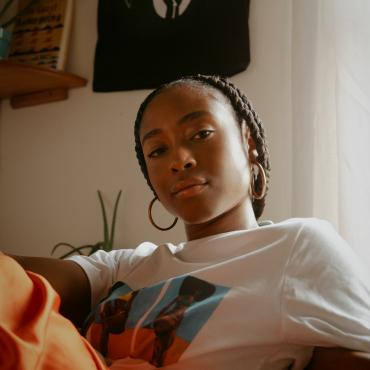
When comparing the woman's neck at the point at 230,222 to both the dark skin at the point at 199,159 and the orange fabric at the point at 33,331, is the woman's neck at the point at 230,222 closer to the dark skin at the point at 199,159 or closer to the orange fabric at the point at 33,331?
the dark skin at the point at 199,159

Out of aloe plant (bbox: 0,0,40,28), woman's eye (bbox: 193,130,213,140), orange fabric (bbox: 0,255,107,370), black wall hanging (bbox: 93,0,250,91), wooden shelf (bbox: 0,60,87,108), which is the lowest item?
orange fabric (bbox: 0,255,107,370)

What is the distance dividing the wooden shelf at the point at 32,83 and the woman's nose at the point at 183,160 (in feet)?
3.23

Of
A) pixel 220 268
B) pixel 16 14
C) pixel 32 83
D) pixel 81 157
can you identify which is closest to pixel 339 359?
pixel 220 268

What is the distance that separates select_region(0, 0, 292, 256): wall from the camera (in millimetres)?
1464

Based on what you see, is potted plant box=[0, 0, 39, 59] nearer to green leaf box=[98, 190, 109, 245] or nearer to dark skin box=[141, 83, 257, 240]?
green leaf box=[98, 190, 109, 245]

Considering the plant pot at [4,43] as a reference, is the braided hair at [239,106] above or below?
below

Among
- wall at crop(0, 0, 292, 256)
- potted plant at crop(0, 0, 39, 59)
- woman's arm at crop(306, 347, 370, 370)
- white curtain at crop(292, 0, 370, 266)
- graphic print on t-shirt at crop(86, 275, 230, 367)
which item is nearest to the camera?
woman's arm at crop(306, 347, 370, 370)

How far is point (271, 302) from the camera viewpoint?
710 millimetres

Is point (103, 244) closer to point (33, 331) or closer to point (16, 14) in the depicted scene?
point (16, 14)

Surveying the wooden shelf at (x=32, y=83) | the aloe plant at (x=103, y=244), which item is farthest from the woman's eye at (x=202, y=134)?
the wooden shelf at (x=32, y=83)

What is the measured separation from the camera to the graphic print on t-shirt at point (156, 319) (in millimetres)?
730

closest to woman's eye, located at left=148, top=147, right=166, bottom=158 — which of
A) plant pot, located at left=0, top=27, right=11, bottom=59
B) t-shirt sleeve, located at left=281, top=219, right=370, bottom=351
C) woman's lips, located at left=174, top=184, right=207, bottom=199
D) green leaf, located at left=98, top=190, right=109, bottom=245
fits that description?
woman's lips, located at left=174, top=184, right=207, bottom=199

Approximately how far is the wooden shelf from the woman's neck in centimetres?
102

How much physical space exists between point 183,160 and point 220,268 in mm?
210
